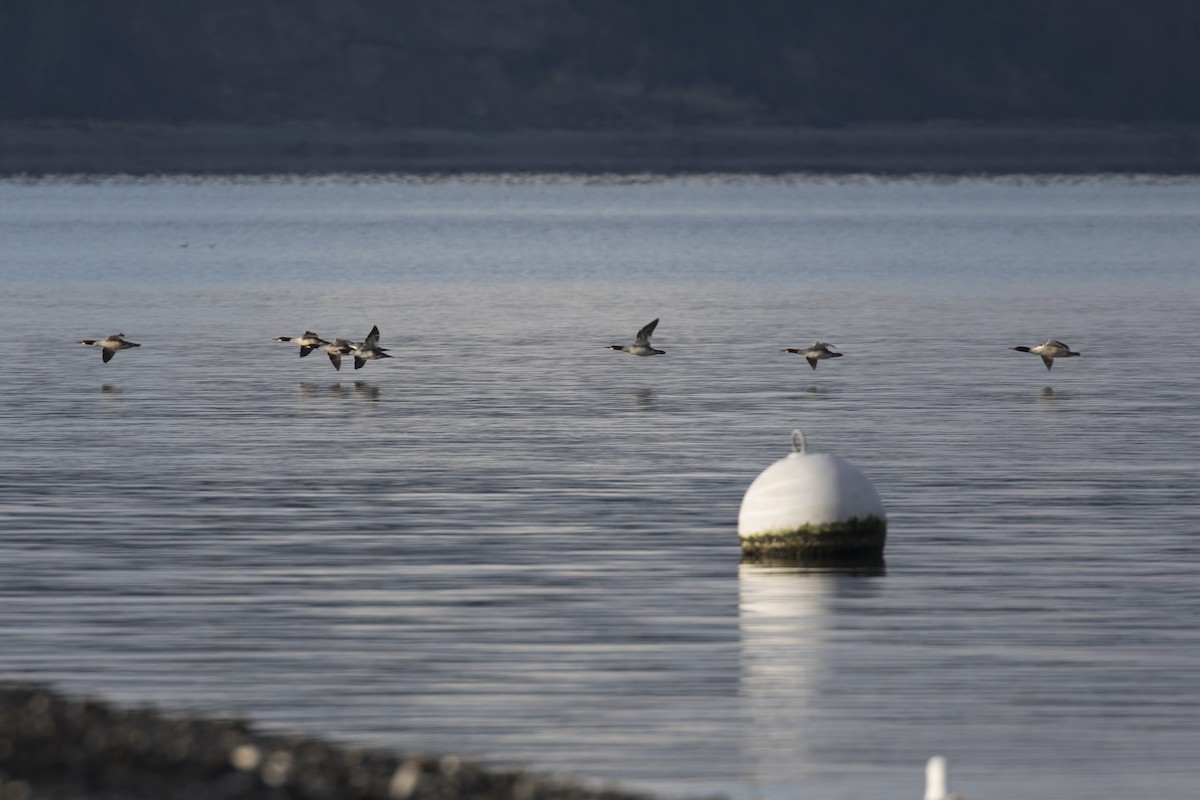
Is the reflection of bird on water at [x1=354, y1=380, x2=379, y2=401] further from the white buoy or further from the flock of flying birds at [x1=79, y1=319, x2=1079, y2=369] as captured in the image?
the white buoy

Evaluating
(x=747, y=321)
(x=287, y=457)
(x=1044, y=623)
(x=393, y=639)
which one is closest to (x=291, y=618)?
(x=393, y=639)

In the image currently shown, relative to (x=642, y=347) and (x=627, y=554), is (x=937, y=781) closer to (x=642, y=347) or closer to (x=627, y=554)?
(x=627, y=554)

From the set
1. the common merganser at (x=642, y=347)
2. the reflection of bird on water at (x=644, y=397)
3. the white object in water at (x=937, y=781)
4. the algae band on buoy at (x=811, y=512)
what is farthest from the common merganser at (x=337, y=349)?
the white object in water at (x=937, y=781)

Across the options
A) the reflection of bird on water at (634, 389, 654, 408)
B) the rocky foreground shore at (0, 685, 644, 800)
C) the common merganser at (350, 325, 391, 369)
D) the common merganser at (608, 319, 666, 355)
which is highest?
the common merganser at (608, 319, 666, 355)

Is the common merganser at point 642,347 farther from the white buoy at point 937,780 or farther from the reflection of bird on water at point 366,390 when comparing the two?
the white buoy at point 937,780

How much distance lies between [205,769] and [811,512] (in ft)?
42.0

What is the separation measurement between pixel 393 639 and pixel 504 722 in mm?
3868

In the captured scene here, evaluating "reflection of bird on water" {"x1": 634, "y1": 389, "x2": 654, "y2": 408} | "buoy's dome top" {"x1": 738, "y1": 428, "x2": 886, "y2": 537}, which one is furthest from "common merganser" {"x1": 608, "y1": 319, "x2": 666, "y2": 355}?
"buoy's dome top" {"x1": 738, "y1": 428, "x2": 886, "y2": 537}

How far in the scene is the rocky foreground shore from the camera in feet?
58.2

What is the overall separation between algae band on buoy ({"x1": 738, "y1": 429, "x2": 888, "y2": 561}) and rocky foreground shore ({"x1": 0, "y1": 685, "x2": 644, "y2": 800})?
34.4ft

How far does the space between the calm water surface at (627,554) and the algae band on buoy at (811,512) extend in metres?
0.52

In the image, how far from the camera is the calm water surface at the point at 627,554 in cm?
2245

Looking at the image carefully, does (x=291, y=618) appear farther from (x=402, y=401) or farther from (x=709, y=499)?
(x=402, y=401)

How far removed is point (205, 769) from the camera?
18422 mm
